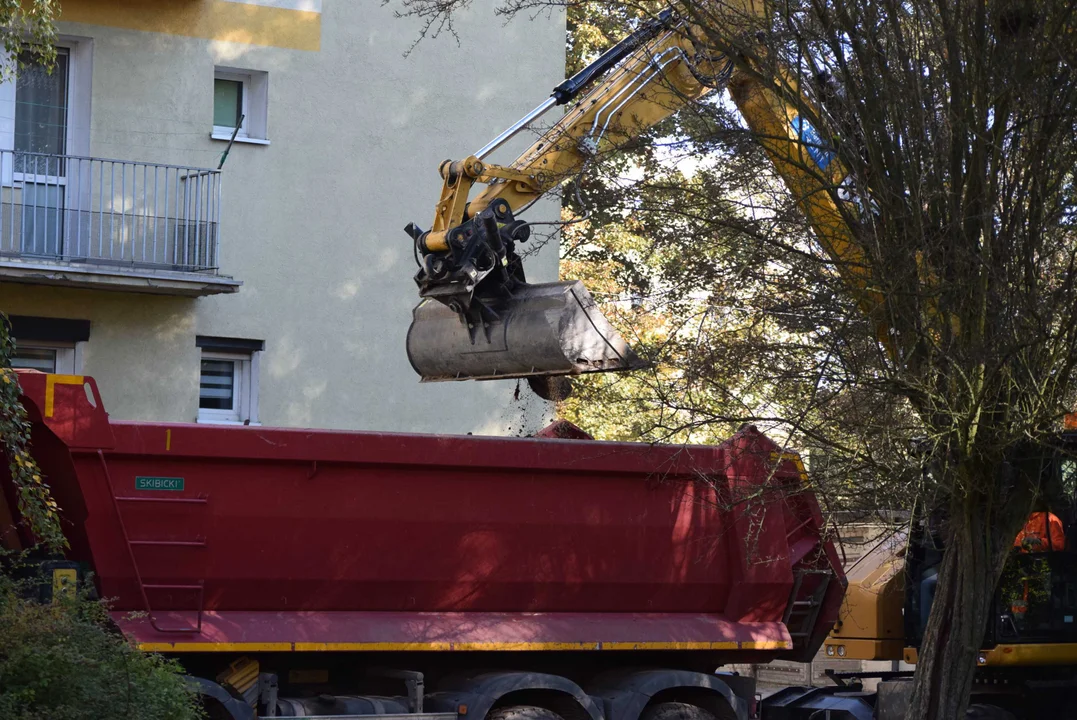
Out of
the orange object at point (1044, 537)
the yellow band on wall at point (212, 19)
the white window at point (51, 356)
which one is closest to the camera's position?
the orange object at point (1044, 537)

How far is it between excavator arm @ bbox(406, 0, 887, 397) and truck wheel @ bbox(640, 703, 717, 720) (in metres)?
2.33

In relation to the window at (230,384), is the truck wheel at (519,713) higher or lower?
lower

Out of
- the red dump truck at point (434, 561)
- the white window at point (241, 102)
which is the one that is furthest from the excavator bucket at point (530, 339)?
the white window at point (241, 102)

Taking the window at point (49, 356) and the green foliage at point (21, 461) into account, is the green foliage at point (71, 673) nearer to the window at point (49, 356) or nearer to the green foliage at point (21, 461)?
the green foliage at point (21, 461)

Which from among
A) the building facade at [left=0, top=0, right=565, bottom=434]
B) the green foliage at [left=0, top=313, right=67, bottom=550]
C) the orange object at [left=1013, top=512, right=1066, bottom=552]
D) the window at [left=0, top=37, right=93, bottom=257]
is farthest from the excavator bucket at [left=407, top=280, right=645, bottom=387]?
the window at [left=0, top=37, right=93, bottom=257]

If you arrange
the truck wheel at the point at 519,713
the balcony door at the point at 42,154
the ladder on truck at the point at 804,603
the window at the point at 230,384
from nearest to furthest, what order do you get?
the truck wheel at the point at 519,713, the ladder on truck at the point at 804,603, the balcony door at the point at 42,154, the window at the point at 230,384

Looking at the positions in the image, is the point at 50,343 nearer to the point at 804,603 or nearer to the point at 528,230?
the point at 528,230

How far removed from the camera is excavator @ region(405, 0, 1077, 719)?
9.70 m

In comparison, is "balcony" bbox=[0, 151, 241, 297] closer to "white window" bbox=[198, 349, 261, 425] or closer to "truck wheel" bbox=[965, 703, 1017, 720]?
"white window" bbox=[198, 349, 261, 425]

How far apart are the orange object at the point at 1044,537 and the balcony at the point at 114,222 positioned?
7.53 meters

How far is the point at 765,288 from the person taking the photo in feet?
27.5

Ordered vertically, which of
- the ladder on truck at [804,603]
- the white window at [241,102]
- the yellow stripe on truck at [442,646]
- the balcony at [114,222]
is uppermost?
the white window at [241,102]

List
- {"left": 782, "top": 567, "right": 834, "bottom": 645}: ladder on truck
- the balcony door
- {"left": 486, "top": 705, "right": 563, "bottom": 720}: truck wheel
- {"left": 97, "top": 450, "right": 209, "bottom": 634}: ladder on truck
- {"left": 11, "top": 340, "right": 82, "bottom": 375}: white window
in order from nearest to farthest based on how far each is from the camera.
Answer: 1. {"left": 97, "top": 450, "right": 209, "bottom": 634}: ladder on truck
2. {"left": 486, "top": 705, "right": 563, "bottom": 720}: truck wheel
3. {"left": 782, "top": 567, "right": 834, "bottom": 645}: ladder on truck
4. the balcony door
5. {"left": 11, "top": 340, "right": 82, "bottom": 375}: white window

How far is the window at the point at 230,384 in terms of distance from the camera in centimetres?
1531
